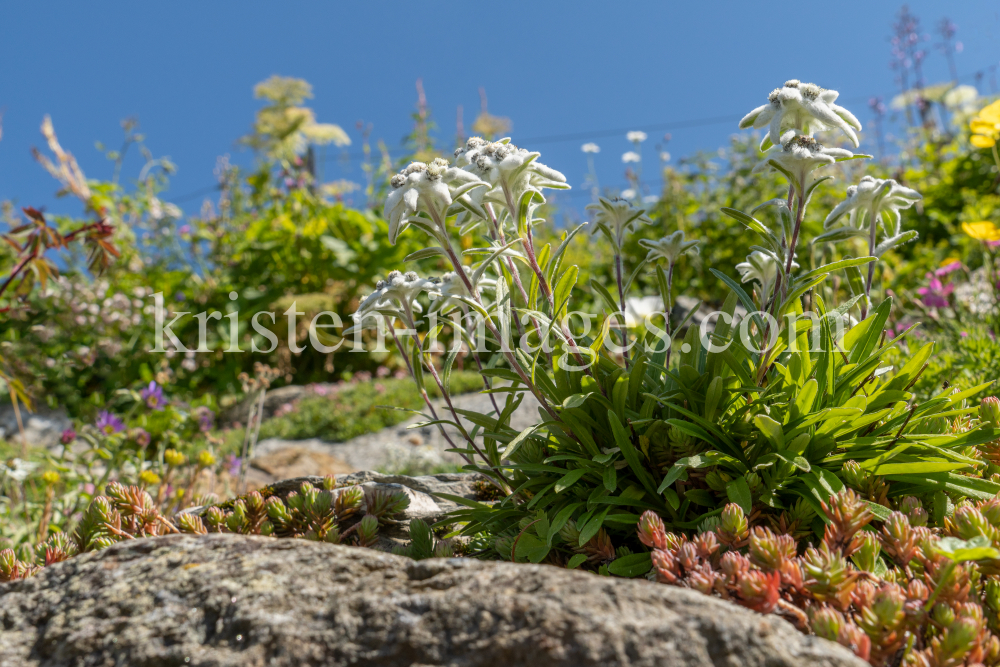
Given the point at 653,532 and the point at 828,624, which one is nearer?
the point at 828,624

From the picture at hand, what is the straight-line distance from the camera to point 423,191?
150cm

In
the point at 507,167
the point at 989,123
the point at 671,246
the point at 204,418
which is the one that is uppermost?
the point at 989,123

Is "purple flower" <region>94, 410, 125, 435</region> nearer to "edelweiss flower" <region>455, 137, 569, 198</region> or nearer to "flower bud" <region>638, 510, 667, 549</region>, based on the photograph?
"edelweiss flower" <region>455, 137, 569, 198</region>

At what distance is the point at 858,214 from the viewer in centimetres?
186

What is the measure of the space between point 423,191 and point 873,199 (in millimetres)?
1245

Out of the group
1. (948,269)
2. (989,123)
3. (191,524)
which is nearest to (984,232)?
(948,269)

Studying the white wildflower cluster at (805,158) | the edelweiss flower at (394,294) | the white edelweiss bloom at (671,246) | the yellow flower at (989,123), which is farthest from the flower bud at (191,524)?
the yellow flower at (989,123)

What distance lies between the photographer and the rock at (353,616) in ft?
2.87

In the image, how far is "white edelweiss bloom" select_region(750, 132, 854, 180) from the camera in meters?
1.43

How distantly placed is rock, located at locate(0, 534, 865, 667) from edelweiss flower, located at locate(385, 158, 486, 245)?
30.3 inches

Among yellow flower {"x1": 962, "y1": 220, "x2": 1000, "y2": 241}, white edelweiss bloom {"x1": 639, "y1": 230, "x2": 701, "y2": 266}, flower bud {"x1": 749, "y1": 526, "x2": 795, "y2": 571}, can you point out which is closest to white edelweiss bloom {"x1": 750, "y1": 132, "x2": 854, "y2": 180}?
white edelweiss bloom {"x1": 639, "y1": 230, "x2": 701, "y2": 266}

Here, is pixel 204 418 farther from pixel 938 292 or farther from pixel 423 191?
pixel 938 292

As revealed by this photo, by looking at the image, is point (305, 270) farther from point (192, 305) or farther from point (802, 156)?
point (802, 156)

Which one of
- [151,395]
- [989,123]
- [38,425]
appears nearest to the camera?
[989,123]
